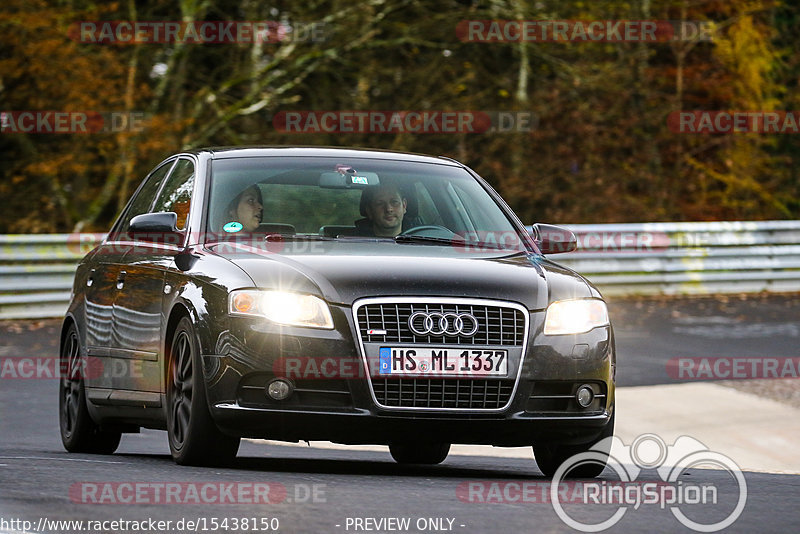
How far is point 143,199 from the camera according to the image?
995 cm

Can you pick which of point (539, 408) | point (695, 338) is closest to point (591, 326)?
point (539, 408)

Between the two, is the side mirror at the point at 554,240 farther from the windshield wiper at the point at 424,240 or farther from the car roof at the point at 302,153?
the car roof at the point at 302,153

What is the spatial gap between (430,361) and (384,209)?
4.99ft

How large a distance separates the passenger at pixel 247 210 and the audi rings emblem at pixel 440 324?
139 centimetres

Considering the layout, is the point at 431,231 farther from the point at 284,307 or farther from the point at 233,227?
the point at 284,307

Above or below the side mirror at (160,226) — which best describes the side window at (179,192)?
above

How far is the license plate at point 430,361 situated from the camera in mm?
7406

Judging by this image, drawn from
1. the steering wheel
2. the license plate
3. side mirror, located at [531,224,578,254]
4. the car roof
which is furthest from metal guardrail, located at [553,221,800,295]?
the license plate

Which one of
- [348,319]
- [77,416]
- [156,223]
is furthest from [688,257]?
[348,319]

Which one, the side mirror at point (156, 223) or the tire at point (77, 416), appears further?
the tire at point (77, 416)

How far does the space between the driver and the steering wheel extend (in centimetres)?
7

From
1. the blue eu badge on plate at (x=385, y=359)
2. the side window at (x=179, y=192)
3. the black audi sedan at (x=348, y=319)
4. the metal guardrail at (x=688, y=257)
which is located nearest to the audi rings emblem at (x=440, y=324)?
the black audi sedan at (x=348, y=319)

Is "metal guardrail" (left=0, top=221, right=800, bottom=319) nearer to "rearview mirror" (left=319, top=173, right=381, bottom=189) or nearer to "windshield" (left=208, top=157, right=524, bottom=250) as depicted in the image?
"windshield" (left=208, top=157, right=524, bottom=250)

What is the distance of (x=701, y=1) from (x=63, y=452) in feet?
91.4
